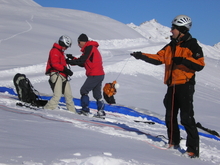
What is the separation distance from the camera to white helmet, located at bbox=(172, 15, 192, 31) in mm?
3867

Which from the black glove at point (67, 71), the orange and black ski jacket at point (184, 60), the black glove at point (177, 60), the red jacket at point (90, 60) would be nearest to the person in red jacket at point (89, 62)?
the red jacket at point (90, 60)

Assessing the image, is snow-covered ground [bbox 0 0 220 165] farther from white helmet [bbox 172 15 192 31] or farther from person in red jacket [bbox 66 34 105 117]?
white helmet [bbox 172 15 192 31]

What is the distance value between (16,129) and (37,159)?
109 centimetres

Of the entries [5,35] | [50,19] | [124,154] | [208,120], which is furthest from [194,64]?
[50,19]

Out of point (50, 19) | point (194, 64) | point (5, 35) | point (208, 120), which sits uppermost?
point (50, 19)

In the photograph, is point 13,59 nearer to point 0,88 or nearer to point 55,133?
point 0,88

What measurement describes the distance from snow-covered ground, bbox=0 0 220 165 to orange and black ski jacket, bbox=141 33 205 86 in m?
0.95

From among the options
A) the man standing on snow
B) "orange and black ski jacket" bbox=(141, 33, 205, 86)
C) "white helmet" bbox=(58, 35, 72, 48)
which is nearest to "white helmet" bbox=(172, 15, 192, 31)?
the man standing on snow

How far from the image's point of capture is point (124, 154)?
292 centimetres

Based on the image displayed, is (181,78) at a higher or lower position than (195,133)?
higher

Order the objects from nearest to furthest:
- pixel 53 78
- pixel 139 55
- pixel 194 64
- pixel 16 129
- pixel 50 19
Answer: pixel 16 129 → pixel 194 64 → pixel 139 55 → pixel 53 78 → pixel 50 19

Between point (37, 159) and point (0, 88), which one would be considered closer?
point (37, 159)

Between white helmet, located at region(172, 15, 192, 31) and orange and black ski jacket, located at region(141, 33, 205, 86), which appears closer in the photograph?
orange and black ski jacket, located at region(141, 33, 205, 86)

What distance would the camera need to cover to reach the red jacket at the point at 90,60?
230 inches
